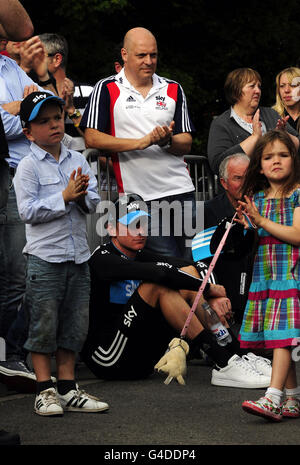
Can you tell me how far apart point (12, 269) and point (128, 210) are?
0.88m

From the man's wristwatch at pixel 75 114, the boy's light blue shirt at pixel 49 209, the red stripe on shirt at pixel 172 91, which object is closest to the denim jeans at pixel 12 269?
the boy's light blue shirt at pixel 49 209

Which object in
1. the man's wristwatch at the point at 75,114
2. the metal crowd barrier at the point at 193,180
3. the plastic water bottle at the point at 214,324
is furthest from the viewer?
the man's wristwatch at the point at 75,114

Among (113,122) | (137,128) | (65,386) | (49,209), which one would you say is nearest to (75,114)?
(113,122)

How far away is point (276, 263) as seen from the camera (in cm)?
535

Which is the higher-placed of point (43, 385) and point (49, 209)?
point (49, 209)

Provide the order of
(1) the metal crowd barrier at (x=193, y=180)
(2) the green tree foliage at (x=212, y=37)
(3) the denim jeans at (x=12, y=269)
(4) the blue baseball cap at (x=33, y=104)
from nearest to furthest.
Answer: (4) the blue baseball cap at (x=33, y=104) < (3) the denim jeans at (x=12, y=269) < (1) the metal crowd barrier at (x=193, y=180) < (2) the green tree foliage at (x=212, y=37)

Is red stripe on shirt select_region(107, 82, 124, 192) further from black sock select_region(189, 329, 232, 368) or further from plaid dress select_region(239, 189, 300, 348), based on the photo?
plaid dress select_region(239, 189, 300, 348)

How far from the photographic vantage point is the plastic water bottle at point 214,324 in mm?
6457

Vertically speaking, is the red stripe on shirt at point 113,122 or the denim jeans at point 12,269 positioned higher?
the red stripe on shirt at point 113,122

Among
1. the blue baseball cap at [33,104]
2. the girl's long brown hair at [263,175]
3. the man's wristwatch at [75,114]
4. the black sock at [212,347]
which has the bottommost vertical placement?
the black sock at [212,347]

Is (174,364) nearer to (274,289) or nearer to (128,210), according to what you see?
(274,289)

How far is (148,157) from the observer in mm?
7227

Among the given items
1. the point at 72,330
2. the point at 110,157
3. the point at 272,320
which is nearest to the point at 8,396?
the point at 72,330

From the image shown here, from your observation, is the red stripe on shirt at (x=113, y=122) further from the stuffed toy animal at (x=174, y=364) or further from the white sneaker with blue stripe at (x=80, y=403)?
the white sneaker with blue stripe at (x=80, y=403)
